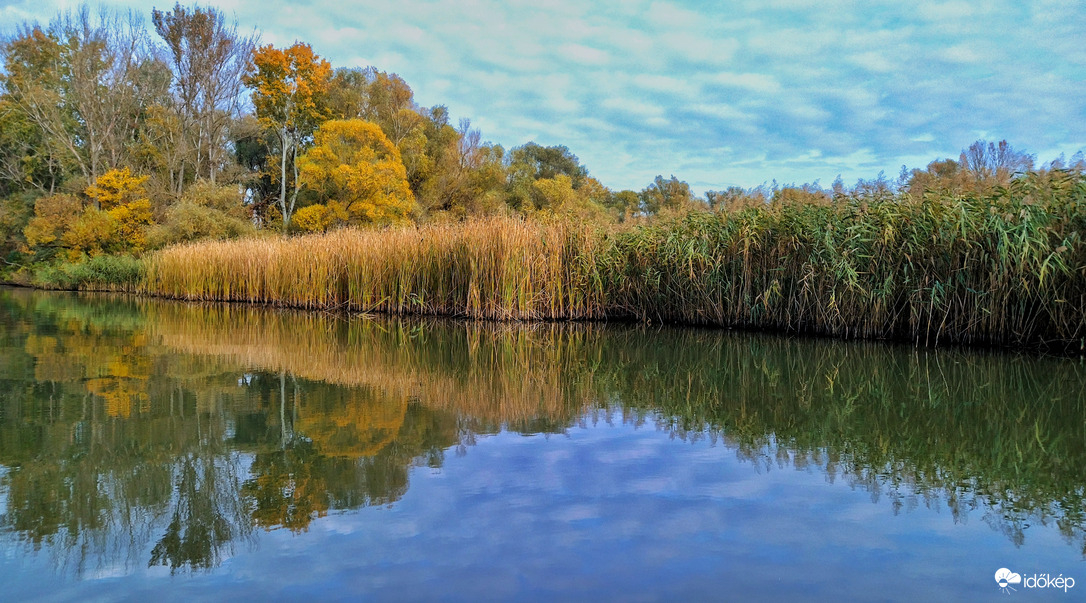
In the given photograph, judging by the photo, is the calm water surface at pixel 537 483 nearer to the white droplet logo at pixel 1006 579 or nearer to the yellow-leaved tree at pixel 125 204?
the white droplet logo at pixel 1006 579

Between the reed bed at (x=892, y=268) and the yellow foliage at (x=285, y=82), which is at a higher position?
the yellow foliage at (x=285, y=82)

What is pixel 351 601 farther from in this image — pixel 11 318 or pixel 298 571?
pixel 11 318

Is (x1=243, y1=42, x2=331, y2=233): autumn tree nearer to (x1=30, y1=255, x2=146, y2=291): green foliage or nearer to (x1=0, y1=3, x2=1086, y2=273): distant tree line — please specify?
(x1=0, y1=3, x2=1086, y2=273): distant tree line

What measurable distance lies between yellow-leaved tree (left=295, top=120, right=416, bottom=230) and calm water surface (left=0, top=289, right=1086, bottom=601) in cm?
2053

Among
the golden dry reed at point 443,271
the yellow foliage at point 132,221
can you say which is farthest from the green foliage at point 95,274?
the golden dry reed at point 443,271

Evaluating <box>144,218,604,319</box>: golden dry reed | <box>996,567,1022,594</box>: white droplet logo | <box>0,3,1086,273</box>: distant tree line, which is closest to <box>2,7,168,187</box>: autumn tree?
<box>0,3,1086,273</box>: distant tree line

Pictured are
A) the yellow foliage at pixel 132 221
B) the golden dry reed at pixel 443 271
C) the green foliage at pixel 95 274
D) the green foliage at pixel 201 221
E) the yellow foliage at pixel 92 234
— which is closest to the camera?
the golden dry reed at pixel 443 271

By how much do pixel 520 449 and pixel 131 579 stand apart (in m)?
1.61

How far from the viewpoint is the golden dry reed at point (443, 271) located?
9.49 m

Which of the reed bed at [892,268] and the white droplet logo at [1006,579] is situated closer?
the white droplet logo at [1006,579]

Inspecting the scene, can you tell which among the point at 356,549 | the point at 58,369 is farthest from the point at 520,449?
the point at 58,369

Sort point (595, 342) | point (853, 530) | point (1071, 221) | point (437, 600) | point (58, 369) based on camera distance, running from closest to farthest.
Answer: point (437, 600) < point (853, 530) < point (58, 369) < point (1071, 221) < point (595, 342)

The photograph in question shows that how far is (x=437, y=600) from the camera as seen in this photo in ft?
5.39

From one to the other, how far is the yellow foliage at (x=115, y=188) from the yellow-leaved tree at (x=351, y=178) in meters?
5.63
